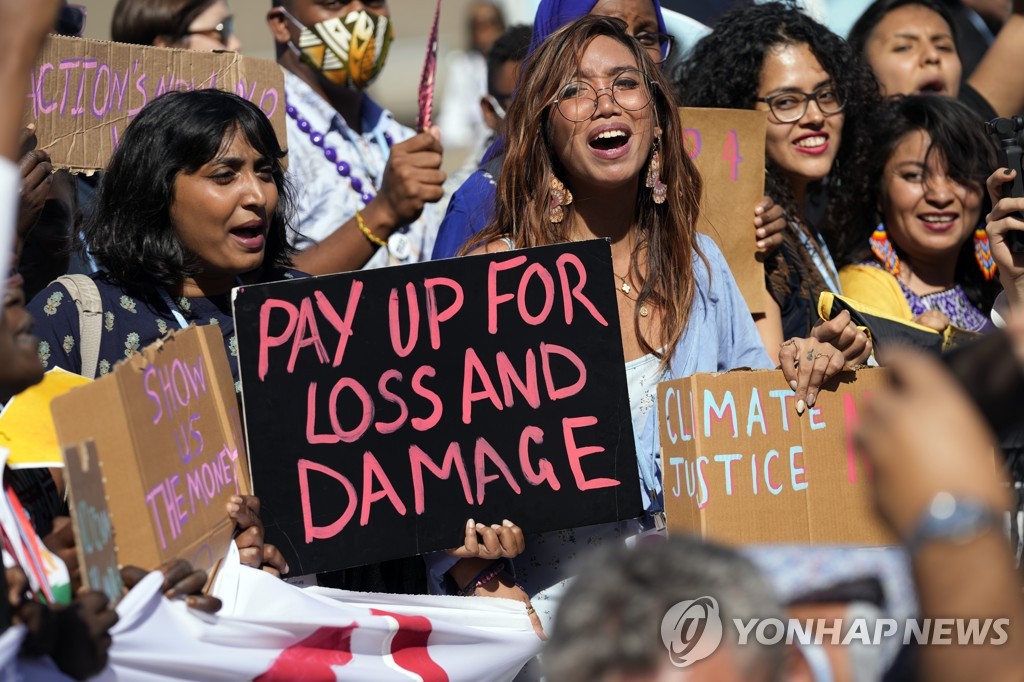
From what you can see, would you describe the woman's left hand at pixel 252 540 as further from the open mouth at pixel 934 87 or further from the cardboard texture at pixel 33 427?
the open mouth at pixel 934 87

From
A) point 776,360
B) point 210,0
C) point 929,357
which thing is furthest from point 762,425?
point 210,0

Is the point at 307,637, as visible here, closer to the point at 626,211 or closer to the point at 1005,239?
the point at 626,211

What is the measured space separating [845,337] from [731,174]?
3.23 feet

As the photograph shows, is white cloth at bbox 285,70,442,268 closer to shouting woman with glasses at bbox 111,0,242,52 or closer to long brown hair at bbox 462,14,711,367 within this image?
shouting woman with glasses at bbox 111,0,242,52

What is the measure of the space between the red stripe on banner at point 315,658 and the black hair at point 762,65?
2.26 m

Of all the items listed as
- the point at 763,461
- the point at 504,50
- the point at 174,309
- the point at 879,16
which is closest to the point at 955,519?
the point at 763,461

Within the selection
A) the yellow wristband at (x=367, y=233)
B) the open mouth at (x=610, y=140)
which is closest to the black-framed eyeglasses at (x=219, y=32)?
the yellow wristband at (x=367, y=233)

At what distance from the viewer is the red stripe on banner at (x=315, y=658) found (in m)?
2.65

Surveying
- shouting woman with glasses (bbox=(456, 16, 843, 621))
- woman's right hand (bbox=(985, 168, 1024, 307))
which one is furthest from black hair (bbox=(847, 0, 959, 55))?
shouting woman with glasses (bbox=(456, 16, 843, 621))

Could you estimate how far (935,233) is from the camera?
438cm

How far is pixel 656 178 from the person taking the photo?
135 inches

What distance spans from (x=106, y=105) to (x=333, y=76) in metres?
1.28

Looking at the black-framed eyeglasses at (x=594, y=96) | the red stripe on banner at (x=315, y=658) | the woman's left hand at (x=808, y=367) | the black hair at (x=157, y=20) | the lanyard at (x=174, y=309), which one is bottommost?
the red stripe on banner at (x=315, y=658)

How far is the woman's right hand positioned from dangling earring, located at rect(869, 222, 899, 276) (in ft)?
2.77
